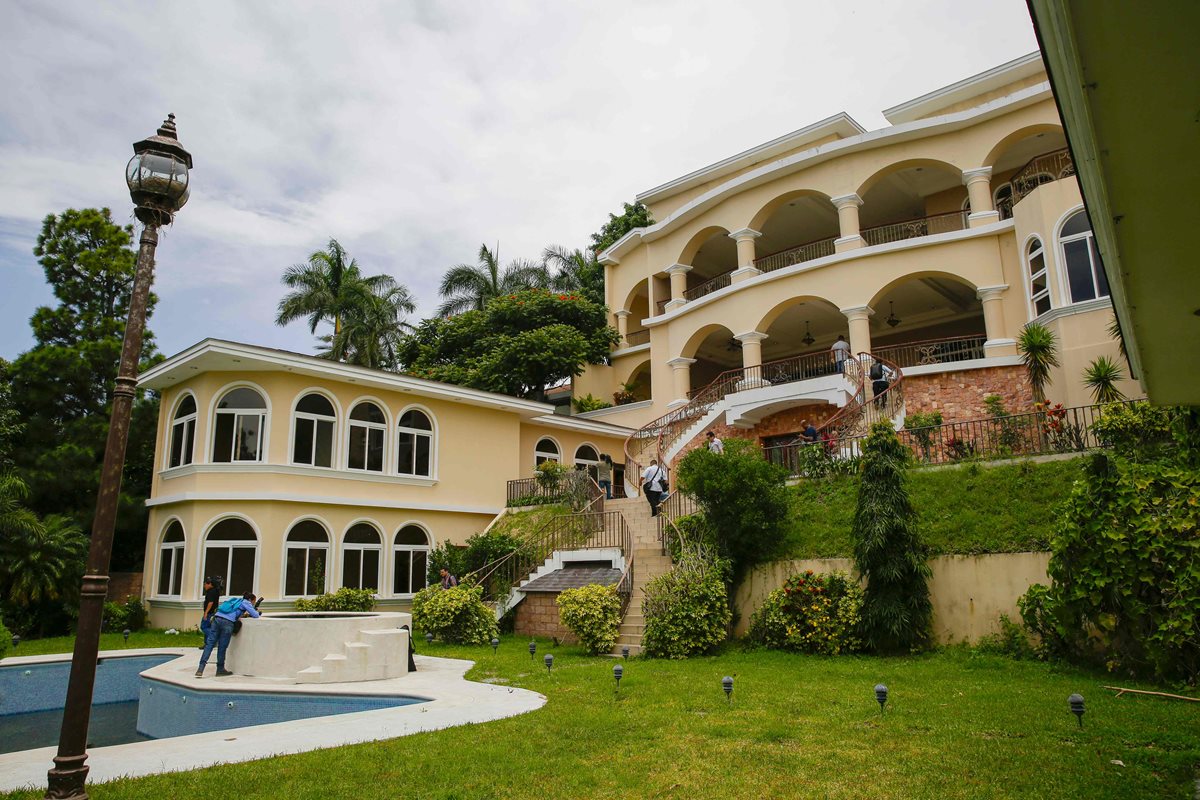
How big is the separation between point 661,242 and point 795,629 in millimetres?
22218

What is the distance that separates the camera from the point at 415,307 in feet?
134

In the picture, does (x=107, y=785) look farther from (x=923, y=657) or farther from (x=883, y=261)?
(x=883, y=261)

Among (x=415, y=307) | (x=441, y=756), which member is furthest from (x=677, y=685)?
(x=415, y=307)

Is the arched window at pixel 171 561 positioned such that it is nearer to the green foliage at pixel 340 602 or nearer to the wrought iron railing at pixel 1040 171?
the green foliage at pixel 340 602

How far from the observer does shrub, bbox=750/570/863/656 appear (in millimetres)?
12945

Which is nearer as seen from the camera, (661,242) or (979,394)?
(979,394)

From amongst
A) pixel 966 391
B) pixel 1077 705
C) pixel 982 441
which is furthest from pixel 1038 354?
pixel 1077 705

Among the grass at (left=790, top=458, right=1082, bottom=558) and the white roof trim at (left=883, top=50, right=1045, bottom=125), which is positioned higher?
the white roof trim at (left=883, top=50, right=1045, bottom=125)

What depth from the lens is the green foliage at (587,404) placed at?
34.0 metres

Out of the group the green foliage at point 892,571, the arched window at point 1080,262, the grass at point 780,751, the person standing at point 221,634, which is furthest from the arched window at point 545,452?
the grass at point 780,751

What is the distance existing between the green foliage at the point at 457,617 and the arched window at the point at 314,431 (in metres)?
5.96

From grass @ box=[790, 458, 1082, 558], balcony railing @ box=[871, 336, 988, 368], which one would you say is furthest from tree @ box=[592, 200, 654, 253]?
grass @ box=[790, 458, 1082, 558]

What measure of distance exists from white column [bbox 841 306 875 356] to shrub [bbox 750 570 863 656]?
12.6 m

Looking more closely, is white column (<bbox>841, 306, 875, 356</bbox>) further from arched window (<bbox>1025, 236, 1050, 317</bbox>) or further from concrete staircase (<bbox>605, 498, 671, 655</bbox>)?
concrete staircase (<bbox>605, 498, 671, 655</bbox>)
